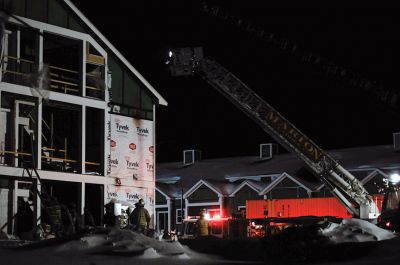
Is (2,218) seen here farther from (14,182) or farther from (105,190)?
(105,190)

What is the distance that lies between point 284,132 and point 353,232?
18.7m

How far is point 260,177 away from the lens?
156 feet

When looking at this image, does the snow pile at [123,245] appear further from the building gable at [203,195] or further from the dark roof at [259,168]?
the building gable at [203,195]

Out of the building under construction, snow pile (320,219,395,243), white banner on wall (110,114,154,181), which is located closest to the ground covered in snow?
snow pile (320,219,395,243)

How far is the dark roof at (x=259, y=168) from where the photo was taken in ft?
144

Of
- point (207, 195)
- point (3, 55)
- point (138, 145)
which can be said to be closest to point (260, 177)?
point (207, 195)

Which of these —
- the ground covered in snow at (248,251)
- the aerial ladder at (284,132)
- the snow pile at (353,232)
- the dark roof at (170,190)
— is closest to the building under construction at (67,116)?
the aerial ladder at (284,132)

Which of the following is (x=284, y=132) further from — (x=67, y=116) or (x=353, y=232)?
(x=353, y=232)

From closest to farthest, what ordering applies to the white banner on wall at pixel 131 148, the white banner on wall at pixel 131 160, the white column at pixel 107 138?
the white column at pixel 107 138 < the white banner on wall at pixel 131 160 < the white banner on wall at pixel 131 148

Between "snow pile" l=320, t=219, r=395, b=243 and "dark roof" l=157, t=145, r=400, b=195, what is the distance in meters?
30.2

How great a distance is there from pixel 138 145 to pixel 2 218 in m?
6.74

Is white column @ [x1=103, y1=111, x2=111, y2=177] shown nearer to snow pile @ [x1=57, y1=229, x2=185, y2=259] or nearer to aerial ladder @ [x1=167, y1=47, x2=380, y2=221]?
aerial ladder @ [x1=167, y1=47, x2=380, y2=221]

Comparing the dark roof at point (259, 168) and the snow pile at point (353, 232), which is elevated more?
the dark roof at point (259, 168)

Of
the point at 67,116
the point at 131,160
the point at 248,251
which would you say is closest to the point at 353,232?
the point at 248,251
